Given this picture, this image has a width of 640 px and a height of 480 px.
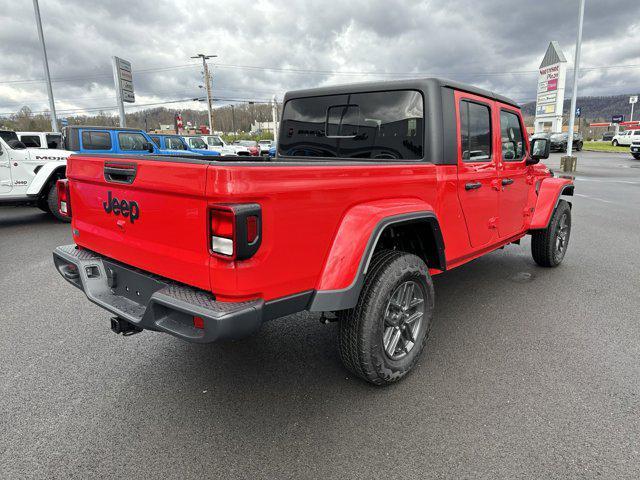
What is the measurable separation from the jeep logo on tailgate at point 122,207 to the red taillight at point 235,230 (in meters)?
0.66

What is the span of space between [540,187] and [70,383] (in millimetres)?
4895

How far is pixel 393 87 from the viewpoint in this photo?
10.5ft

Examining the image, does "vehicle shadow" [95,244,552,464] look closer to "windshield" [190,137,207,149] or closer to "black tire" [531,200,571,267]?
"black tire" [531,200,571,267]

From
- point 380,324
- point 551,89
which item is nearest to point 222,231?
point 380,324

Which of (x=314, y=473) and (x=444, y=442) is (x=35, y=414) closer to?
(x=314, y=473)

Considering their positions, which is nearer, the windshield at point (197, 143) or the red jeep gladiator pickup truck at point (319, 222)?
the red jeep gladiator pickup truck at point (319, 222)

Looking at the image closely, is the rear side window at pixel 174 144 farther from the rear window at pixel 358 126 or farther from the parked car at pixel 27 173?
the rear window at pixel 358 126

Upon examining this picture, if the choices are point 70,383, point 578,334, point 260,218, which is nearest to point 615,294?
point 578,334

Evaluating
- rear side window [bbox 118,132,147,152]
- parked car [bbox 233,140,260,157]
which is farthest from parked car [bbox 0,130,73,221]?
parked car [bbox 233,140,260,157]

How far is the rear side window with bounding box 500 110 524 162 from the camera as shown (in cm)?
395

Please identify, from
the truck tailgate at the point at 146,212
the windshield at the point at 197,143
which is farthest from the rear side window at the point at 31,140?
the truck tailgate at the point at 146,212

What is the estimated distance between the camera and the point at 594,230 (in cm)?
741

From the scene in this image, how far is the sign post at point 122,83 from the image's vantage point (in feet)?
62.5

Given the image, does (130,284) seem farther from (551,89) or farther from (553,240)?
(551,89)
